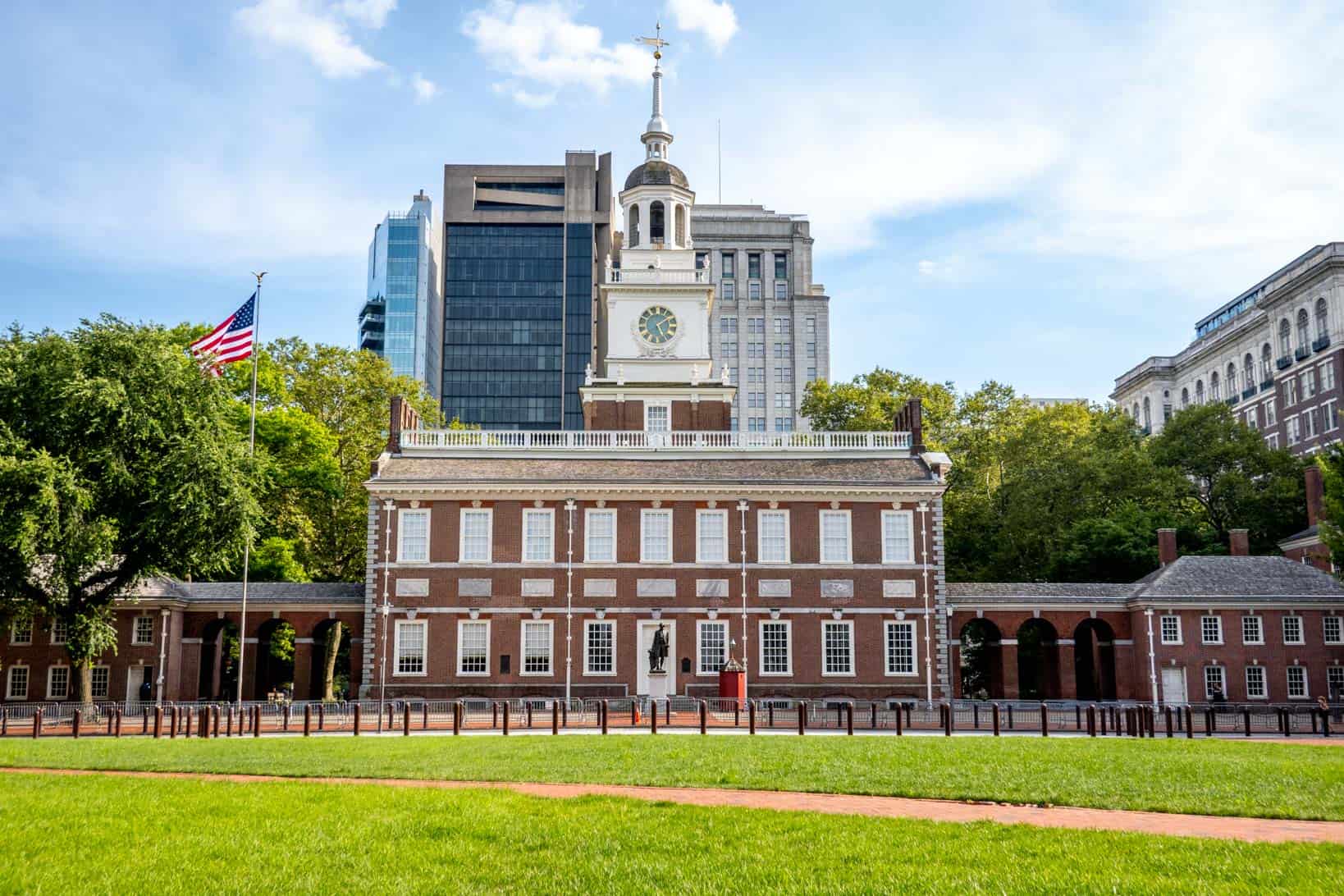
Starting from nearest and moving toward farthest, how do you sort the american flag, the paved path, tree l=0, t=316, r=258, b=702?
the paved path
tree l=0, t=316, r=258, b=702
the american flag

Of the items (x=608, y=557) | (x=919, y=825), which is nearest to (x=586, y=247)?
(x=608, y=557)

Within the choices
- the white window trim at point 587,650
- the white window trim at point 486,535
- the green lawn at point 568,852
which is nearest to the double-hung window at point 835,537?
the white window trim at point 587,650

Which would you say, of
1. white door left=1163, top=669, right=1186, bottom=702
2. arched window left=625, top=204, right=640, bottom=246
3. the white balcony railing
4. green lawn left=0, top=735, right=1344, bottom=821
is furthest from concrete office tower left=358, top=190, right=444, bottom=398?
green lawn left=0, top=735, right=1344, bottom=821

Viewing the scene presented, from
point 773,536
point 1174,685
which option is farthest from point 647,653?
point 1174,685

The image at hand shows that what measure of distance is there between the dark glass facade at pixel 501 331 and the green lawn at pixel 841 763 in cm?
12011

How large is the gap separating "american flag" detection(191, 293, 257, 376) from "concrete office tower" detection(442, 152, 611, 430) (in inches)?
4140

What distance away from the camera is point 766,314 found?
494 ft

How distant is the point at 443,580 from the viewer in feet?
143

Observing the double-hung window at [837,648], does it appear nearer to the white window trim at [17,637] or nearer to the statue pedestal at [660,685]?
the statue pedestal at [660,685]

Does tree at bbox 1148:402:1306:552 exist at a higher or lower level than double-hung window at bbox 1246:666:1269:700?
higher

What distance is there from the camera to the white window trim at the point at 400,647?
141 ft

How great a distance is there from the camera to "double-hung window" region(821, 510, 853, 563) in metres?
44.3

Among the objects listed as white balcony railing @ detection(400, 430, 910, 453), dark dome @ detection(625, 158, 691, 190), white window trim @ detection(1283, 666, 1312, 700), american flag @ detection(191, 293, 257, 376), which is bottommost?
white window trim @ detection(1283, 666, 1312, 700)

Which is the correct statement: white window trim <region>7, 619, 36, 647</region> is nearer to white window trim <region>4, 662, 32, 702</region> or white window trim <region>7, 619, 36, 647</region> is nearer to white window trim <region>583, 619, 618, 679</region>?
white window trim <region>4, 662, 32, 702</region>
